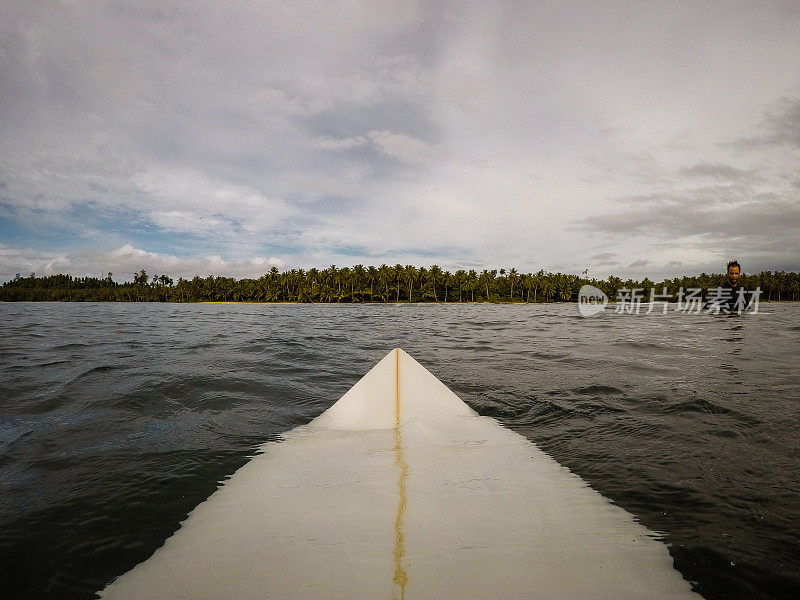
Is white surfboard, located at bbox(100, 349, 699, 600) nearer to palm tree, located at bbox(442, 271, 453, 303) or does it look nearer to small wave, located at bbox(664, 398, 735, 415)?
small wave, located at bbox(664, 398, 735, 415)

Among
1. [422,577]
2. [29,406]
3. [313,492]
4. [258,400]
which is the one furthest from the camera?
[258,400]

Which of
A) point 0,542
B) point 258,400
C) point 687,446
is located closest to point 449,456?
point 687,446

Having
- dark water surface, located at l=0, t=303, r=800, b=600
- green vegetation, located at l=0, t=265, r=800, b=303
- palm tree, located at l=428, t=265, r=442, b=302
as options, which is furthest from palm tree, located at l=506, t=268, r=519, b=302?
dark water surface, located at l=0, t=303, r=800, b=600

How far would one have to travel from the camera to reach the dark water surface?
8.13 feet

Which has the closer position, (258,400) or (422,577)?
(422,577)

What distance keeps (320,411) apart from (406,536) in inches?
147

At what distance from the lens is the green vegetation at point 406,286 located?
11050 centimetres

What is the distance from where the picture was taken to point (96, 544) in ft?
8.48

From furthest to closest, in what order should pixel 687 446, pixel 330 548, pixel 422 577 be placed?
pixel 687 446
pixel 330 548
pixel 422 577

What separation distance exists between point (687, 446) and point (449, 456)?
2.52 m

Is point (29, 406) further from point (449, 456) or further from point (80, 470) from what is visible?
point (449, 456)

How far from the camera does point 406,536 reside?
89.7 inches

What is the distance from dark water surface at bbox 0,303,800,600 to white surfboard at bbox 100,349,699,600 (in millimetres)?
319

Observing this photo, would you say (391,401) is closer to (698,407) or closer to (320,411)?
(320,411)
